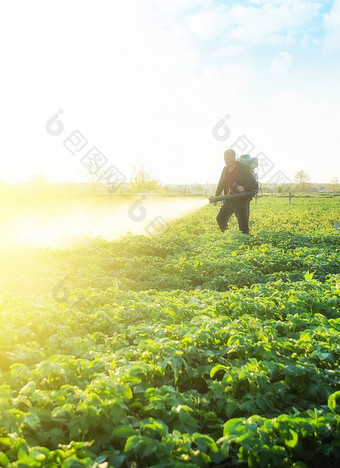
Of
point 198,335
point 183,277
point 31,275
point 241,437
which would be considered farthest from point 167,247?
point 241,437

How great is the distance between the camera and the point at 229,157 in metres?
10.6

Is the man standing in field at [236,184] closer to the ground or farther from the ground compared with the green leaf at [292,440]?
farther from the ground

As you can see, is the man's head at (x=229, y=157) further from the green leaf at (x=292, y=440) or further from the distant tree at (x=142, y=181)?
the distant tree at (x=142, y=181)

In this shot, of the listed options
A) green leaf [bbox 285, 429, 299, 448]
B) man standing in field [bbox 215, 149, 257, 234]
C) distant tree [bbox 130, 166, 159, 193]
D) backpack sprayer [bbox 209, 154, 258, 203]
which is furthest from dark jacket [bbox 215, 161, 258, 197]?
distant tree [bbox 130, 166, 159, 193]

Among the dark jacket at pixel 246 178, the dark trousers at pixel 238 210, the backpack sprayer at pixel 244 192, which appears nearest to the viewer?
the backpack sprayer at pixel 244 192

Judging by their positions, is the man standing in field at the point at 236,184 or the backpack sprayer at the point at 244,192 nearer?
the backpack sprayer at the point at 244,192

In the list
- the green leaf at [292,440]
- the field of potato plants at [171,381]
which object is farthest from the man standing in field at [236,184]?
the green leaf at [292,440]

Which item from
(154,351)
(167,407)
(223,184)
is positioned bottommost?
(167,407)

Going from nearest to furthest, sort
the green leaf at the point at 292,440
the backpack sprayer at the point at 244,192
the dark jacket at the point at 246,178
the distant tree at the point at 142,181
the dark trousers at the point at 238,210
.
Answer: the green leaf at the point at 292,440 → the backpack sprayer at the point at 244,192 → the dark jacket at the point at 246,178 → the dark trousers at the point at 238,210 → the distant tree at the point at 142,181

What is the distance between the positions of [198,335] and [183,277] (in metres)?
4.11

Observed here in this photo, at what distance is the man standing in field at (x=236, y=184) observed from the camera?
10570 millimetres

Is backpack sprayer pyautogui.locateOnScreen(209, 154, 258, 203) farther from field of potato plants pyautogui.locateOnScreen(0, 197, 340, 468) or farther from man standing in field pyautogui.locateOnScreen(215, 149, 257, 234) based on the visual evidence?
field of potato plants pyautogui.locateOnScreen(0, 197, 340, 468)

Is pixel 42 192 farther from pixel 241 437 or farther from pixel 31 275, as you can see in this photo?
pixel 241 437

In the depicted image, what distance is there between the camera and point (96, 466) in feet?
6.96
